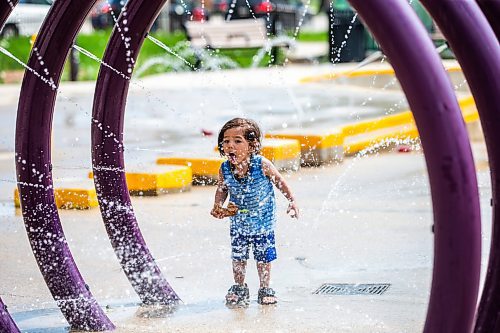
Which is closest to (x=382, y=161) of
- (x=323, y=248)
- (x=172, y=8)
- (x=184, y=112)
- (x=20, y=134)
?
(x=323, y=248)

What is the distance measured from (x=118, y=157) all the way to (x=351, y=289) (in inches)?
52.1

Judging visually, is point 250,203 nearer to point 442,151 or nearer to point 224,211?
point 224,211

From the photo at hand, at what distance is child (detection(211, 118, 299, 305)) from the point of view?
5.20 metres

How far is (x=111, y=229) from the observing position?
5137 millimetres

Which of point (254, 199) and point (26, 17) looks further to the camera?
point (26, 17)

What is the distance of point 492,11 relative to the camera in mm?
3648

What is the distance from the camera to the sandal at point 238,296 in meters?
5.26

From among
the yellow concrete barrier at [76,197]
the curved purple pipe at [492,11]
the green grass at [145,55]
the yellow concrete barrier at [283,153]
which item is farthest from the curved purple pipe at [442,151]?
the green grass at [145,55]

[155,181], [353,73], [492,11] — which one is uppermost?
[353,73]

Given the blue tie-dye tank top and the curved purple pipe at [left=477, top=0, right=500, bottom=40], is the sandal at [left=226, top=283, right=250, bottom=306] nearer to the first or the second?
the blue tie-dye tank top

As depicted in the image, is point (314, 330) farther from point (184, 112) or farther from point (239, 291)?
point (184, 112)

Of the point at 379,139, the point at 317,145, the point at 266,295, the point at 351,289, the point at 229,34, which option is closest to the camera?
the point at 266,295

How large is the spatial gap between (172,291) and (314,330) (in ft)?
2.78

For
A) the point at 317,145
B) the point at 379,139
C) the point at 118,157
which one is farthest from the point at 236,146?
the point at 379,139
